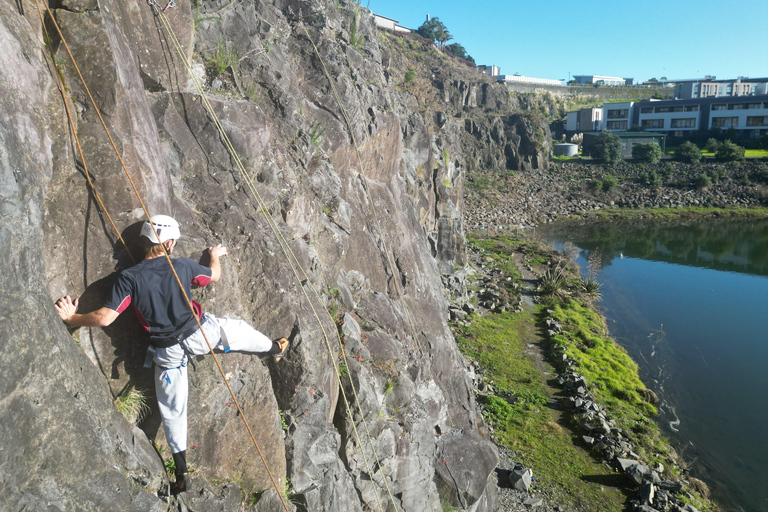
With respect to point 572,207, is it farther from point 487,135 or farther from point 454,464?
point 454,464

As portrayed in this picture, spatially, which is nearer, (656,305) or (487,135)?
(656,305)

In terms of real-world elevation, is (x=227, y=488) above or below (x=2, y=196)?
below

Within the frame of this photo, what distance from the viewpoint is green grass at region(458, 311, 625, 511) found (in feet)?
46.2

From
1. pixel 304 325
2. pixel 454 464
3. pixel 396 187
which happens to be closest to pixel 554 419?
pixel 454 464

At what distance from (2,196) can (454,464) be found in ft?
29.3

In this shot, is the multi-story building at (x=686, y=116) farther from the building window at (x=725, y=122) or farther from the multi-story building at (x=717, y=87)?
A: the multi-story building at (x=717, y=87)

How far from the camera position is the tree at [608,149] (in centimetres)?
7462

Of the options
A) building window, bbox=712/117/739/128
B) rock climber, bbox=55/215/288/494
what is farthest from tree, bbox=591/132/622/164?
rock climber, bbox=55/215/288/494

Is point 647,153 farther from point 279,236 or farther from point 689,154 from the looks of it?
point 279,236

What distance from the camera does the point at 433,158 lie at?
28.8 m

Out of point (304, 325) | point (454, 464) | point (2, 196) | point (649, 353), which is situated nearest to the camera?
point (2, 196)

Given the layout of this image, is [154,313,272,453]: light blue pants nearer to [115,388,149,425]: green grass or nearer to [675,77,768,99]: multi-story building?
[115,388,149,425]: green grass

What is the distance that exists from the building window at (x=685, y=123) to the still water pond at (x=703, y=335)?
3639 centimetres

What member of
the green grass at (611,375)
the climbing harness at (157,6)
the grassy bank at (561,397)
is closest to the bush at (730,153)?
the grassy bank at (561,397)
